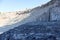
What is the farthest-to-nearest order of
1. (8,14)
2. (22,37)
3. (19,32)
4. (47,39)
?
(8,14)
(19,32)
(22,37)
(47,39)

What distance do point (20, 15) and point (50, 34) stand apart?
2778 cm

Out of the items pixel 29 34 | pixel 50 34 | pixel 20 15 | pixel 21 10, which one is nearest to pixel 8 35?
pixel 29 34

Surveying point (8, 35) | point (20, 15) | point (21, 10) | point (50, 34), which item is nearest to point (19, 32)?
point (8, 35)

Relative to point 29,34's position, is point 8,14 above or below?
below

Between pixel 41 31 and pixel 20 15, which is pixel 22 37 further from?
pixel 20 15

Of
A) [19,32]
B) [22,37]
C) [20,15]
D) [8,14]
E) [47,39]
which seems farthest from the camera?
[8,14]

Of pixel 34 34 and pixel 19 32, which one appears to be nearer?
pixel 34 34

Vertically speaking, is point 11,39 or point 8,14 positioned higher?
point 11,39

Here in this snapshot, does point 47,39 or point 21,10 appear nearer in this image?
point 47,39

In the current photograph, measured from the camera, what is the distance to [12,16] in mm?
32375

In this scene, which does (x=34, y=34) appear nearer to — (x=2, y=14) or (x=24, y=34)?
(x=24, y=34)

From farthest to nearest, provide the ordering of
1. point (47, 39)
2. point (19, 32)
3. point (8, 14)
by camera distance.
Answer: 1. point (8, 14)
2. point (19, 32)
3. point (47, 39)

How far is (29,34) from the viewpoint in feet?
11.0

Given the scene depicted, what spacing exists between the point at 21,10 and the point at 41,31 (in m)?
29.9
